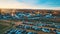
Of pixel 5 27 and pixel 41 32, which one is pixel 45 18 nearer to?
pixel 41 32

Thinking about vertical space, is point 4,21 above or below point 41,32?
above

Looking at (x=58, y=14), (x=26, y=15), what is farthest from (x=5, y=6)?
(x=58, y=14)

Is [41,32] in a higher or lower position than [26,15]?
lower

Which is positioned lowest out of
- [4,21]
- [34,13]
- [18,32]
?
[18,32]

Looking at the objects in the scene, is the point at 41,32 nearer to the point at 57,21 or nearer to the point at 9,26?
the point at 57,21

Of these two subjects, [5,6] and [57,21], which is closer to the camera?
[57,21]

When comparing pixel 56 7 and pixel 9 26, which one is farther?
pixel 9 26

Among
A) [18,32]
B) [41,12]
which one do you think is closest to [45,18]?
[41,12]

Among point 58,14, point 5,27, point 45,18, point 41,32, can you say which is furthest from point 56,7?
point 5,27
